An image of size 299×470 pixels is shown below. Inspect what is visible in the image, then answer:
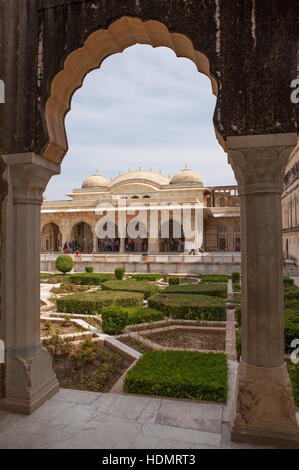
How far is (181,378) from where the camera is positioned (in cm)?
350

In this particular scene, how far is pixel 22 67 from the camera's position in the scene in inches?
127

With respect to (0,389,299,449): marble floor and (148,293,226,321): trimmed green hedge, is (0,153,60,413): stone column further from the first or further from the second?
(148,293,226,321): trimmed green hedge

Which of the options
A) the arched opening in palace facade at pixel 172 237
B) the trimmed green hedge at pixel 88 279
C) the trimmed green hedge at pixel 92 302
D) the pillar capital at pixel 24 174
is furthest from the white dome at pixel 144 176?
the pillar capital at pixel 24 174

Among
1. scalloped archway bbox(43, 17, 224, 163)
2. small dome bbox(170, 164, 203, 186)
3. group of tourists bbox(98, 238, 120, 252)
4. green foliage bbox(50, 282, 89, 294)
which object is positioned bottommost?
green foliage bbox(50, 282, 89, 294)

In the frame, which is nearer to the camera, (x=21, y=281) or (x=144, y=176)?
(x=21, y=281)

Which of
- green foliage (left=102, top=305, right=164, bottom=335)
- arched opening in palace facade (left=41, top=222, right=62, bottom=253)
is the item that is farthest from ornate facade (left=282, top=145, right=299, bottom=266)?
arched opening in palace facade (left=41, top=222, right=62, bottom=253)

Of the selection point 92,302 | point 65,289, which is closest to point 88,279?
point 65,289

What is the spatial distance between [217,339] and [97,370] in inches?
108

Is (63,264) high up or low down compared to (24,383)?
up

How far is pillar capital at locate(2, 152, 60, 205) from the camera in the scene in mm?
3117

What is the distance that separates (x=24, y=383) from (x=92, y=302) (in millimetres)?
4941

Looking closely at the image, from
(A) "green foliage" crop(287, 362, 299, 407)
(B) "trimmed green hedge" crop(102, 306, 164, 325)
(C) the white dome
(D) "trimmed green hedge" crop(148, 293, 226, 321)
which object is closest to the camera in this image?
(A) "green foliage" crop(287, 362, 299, 407)

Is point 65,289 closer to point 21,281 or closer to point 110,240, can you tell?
point 21,281

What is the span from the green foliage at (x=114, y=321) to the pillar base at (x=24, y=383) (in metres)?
2.91
